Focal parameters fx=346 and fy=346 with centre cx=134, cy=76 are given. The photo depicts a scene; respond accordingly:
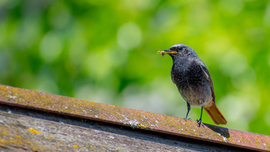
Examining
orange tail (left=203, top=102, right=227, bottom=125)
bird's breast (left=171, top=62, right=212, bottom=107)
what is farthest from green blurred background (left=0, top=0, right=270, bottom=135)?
bird's breast (left=171, top=62, right=212, bottom=107)

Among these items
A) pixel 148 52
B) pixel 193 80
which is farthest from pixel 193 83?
pixel 148 52

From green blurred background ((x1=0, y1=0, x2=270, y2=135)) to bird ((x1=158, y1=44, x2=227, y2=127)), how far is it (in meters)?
0.51

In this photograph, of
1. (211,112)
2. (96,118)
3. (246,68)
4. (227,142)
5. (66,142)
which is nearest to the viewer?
(66,142)

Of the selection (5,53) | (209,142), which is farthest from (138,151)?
(5,53)

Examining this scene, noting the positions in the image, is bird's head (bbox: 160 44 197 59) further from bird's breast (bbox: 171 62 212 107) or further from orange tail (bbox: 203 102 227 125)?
orange tail (bbox: 203 102 227 125)

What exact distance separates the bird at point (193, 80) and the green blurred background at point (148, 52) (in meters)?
0.51

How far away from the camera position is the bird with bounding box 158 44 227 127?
14.7ft

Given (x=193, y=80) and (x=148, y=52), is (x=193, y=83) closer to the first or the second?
(x=193, y=80)

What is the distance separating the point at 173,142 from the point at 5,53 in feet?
18.7

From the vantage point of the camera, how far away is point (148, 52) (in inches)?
223

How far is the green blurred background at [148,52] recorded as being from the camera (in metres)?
5.05

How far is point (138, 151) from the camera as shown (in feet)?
5.92

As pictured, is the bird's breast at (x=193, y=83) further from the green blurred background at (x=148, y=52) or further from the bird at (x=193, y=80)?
the green blurred background at (x=148, y=52)

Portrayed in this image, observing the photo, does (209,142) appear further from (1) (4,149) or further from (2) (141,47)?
(2) (141,47)
